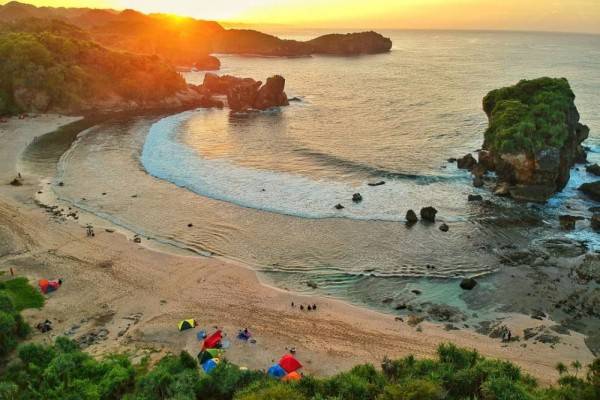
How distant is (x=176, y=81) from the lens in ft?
378

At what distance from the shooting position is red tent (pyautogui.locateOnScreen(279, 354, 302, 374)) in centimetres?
2769

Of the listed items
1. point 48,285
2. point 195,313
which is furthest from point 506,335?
point 48,285

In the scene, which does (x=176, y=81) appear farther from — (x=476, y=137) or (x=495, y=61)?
(x=495, y=61)

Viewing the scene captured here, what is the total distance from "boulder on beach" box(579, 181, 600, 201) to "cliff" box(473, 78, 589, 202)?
2.39 metres

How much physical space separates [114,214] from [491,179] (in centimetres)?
4736

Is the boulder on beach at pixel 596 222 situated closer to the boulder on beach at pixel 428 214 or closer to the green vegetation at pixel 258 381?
the boulder on beach at pixel 428 214

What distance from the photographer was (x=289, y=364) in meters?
27.8

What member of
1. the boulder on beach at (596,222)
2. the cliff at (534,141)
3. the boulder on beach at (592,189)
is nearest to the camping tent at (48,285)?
the cliff at (534,141)

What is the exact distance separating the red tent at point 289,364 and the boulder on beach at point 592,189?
44.9 m

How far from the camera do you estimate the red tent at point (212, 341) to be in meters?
29.8

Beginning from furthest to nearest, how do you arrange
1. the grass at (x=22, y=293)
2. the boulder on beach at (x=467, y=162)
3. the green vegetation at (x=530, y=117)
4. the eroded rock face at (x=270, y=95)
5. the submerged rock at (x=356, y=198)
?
the eroded rock face at (x=270, y=95), the boulder on beach at (x=467, y=162), the submerged rock at (x=356, y=198), the green vegetation at (x=530, y=117), the grass at (x=22, y=293)

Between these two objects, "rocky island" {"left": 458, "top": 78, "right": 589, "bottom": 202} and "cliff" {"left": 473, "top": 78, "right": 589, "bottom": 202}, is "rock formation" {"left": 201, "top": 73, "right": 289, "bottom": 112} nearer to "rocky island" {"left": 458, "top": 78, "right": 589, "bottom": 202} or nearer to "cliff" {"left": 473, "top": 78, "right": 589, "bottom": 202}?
"rocky island" {"left": 458, "top": 78, "right": 589, "bottom": 202}

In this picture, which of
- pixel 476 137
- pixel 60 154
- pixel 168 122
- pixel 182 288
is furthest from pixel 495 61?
pixel 182 288

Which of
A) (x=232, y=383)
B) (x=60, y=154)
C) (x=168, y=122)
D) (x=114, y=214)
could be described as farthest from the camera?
(x=168, y=122)
